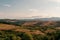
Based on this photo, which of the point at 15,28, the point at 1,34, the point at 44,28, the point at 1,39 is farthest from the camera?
the point at 44,28

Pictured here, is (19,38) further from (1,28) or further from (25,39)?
(1,28)

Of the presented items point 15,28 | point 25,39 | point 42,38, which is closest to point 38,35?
point 42,38

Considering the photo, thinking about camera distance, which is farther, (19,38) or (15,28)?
(15,28)

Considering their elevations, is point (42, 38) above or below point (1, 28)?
below

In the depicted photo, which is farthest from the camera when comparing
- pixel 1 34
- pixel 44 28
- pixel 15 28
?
pixel 44 28

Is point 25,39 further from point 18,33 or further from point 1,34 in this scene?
point 1,34

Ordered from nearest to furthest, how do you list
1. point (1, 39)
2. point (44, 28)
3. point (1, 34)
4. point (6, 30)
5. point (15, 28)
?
point (1, 39), point (1, 34), point (6, 30), point (15, 28), point (44, 28)

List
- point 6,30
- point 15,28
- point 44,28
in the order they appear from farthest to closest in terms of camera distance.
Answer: point 44,28 → point 15,28 → point 6,30

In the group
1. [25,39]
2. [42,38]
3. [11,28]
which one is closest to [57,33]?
[42,38]

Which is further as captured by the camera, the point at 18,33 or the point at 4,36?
the point at 18,33
